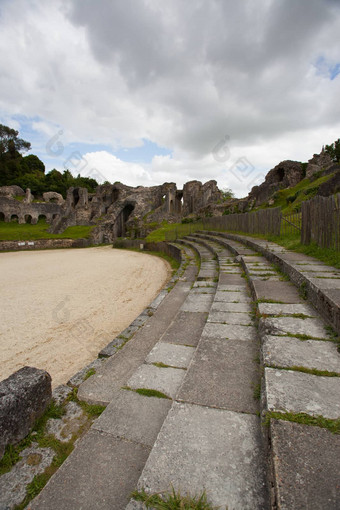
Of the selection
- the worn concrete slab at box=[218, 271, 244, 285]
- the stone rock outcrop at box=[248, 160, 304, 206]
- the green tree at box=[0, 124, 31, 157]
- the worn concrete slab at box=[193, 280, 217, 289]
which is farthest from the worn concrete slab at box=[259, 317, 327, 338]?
the green tree at box=[0, 124, 31, 157]

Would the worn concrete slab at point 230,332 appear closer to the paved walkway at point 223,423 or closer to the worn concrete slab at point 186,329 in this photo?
the paved walkway at point 223,423

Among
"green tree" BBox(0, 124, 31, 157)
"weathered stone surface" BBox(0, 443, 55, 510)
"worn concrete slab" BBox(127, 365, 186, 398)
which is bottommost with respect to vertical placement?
"weathered stone surface" BBox(0, 443, 55, 510)

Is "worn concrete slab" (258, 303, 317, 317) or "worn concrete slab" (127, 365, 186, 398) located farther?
"worn concrete slab" (258, 303, 317, 317)

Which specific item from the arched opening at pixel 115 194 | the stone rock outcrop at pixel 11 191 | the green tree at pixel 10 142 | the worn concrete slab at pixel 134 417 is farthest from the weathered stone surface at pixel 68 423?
the green tree at pixel 10 142

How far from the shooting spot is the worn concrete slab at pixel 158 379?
7.35ft

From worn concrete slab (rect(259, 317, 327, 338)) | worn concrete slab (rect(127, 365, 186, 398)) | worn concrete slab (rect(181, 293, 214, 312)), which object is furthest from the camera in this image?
worn concrete slab (rect(181, 293, 214, 312))

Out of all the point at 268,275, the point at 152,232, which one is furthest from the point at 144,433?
the point at 152,232

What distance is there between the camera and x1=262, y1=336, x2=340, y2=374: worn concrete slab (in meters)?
2.05

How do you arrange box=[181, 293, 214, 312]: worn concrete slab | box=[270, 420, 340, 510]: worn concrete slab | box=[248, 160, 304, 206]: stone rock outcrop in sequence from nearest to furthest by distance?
box=[270, 420, 340, 510]: worn concrete slab, box=[181, 293, 214, 312]: worn concrete slab, box=[248, 160, 304, 206]: stone rock outcrop

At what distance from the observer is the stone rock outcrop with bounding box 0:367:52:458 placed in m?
1.71

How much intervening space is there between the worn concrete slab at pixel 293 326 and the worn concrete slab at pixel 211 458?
119 cm

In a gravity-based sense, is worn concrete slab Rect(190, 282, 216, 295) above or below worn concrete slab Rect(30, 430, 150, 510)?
above

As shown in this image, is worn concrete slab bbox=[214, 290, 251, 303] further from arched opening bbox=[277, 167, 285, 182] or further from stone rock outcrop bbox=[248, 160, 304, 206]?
arched opening bbox=[277, 167, 285, 182]

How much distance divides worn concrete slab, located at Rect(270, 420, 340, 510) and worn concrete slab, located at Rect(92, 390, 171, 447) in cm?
90
